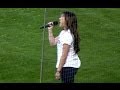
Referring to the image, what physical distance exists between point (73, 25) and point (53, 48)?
0.74m

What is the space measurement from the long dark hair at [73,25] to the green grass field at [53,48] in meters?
0.10

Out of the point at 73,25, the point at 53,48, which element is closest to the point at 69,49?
the point at 73,25

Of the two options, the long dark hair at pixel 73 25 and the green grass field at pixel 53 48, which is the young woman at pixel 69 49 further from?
the green grass field at pixel 53 48

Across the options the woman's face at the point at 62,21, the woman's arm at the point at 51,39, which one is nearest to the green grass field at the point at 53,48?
the woman's face at the point at 62,21

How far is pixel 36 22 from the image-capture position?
5.51 meters

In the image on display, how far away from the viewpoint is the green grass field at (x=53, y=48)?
15.2 ft

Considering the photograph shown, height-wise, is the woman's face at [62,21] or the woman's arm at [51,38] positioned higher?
the woman's face at [62,21]

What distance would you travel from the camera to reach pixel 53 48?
5.02 m

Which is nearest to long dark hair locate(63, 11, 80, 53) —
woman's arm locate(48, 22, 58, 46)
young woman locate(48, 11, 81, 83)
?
young woman locate(48, 11, 81, 83)

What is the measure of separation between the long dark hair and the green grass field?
0.33ft

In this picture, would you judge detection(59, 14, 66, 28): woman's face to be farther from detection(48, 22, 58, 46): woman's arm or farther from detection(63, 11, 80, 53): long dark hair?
detection(48, 22, 58, 46): woman's arm

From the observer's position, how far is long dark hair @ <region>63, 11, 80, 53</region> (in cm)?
433
